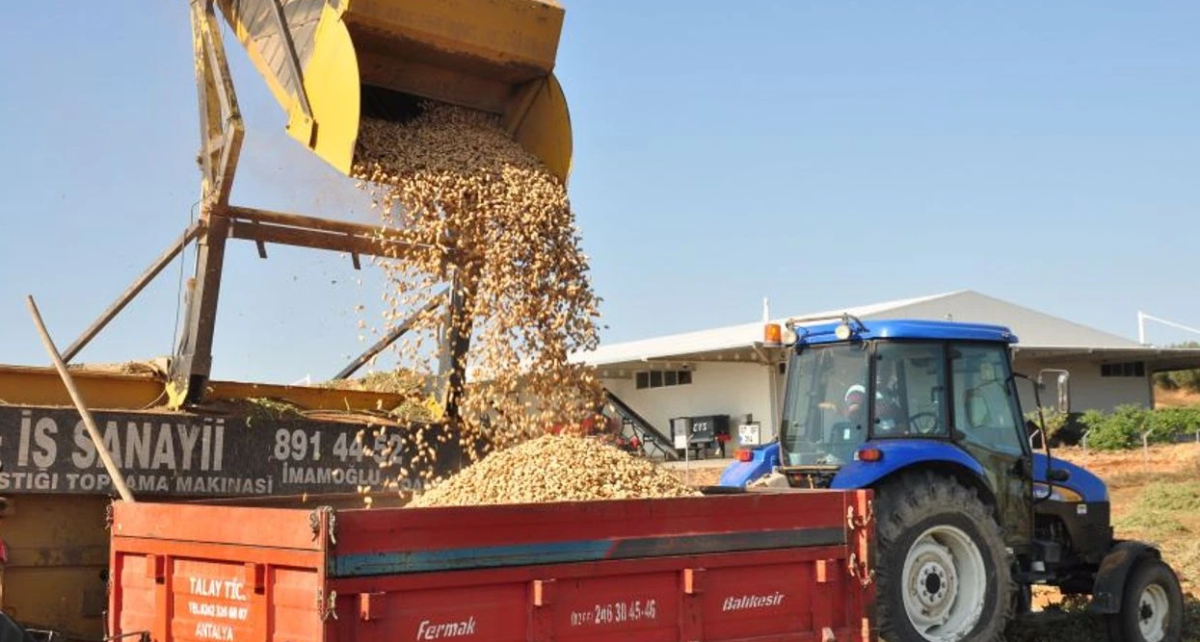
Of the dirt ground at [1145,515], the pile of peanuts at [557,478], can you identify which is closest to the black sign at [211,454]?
the pile of peanuts at [557,478]

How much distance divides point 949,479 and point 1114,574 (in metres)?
1.43

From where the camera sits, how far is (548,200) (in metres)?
7.08

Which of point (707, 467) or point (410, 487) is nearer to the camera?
point (410, 487)

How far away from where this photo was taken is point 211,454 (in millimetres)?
6297

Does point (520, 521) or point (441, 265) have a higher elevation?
point (441, 265)

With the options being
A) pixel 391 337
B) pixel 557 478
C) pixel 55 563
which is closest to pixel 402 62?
pixel 391 337

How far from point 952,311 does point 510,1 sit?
2435cm

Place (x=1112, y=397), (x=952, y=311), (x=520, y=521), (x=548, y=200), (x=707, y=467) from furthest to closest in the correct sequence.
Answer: (x=1112, y=397) < (x=952, y=311) < (x=707, y=467) < (x=548, y=200) < (x=520, y=521)

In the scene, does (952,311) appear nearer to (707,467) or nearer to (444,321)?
(707,467)

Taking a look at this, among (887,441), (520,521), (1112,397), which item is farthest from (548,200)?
(1112,397)

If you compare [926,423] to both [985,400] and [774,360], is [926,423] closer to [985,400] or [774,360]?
[985,400]

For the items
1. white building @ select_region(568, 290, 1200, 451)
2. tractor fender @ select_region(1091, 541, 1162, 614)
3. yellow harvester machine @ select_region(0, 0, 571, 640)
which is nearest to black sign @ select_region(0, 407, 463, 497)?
yellow harvester machine @ select_region(0, 0, 571, 640)

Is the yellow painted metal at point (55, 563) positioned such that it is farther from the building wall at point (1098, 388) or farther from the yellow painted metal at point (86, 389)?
the building wall at point (1098, 388)

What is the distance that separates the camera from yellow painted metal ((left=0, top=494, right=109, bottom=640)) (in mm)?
5699
